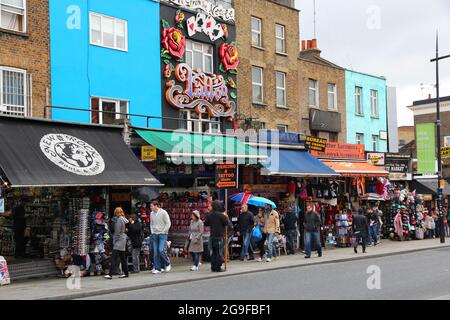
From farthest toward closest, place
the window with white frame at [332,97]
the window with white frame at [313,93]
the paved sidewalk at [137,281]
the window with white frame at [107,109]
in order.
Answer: the window with white frame at [332,97] → the window with white frame at [313,93] → the window with white frame at [107,109] → the paved sidewalk at [137,281]

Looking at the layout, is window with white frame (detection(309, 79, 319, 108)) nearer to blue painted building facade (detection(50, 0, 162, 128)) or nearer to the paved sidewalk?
blue painted building facade (detection(50, 0, 162, 128))

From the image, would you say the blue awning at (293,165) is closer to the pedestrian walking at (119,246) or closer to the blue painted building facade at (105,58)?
the blue painted building facade at (105,58)

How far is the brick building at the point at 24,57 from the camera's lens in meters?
18.6

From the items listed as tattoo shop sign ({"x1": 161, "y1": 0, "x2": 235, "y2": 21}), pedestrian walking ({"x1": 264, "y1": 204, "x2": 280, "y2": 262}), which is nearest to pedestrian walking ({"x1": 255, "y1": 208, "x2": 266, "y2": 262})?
pedestrian walking ({"x1": 264, "y1": 204, "x2": 280, "y2": 262})

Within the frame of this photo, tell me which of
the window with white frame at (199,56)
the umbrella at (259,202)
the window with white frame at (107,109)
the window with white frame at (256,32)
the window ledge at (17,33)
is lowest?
the umbrella at (259,202)

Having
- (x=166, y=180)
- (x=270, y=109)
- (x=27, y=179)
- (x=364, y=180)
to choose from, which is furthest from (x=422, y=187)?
(x=27, y=179)

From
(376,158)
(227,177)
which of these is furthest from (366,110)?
(227,177)

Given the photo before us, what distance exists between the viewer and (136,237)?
1634cm

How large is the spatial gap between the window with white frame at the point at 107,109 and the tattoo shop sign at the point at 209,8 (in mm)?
4681

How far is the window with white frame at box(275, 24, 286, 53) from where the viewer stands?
29.3m

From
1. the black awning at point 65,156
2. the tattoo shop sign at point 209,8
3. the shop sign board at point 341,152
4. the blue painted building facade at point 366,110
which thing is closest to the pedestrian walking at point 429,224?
the shop sign board at point 341,152

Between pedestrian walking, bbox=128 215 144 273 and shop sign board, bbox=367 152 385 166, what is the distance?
52.4ft

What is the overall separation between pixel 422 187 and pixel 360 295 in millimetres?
22902

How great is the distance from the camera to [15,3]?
18.9 meters
